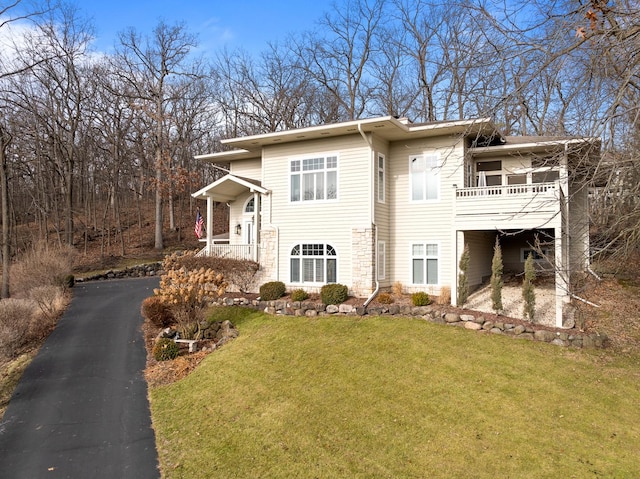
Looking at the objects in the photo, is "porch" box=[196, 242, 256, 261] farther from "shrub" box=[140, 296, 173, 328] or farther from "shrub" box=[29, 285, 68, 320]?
"shrub" box=[29, 285, 68, 320]

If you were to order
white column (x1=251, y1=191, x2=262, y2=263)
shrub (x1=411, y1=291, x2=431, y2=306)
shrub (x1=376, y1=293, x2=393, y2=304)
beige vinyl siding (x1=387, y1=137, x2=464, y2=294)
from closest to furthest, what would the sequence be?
1. shrub (x1=411, y1=291, x2=431, y2=306)
2. shrub (x1=376, y1=293, x2=393, y2=304)
3. beige vinyl siding (x1=387, y1=137, x2=464, y2=294)
4. white column (x1=251, y1=191, x2=262, y2=263)

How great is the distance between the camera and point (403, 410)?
719 cm

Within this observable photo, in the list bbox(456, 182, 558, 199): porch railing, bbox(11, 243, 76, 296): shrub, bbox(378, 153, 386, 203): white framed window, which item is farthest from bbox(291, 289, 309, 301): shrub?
bbox(11, 243, 76, 296): shrub

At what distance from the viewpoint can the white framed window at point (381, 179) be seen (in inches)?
563

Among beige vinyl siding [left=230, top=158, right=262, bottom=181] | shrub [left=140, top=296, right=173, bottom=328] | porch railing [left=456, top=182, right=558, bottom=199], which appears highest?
beige vinyl siding [left=230, top=158, right=262, bottom=181]

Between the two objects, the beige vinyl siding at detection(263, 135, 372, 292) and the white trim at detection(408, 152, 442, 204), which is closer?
the beige vinyl siding at detection(263, 135, 372, 292)

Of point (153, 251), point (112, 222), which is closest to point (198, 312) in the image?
point (153, 251)

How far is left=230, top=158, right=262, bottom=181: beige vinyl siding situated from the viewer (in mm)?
17781

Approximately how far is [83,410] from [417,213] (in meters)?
10.7

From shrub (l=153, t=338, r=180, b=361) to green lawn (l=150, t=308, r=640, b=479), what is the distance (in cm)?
100

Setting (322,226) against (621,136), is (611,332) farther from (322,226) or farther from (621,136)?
(322,226)

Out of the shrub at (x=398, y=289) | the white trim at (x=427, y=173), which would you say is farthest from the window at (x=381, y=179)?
the shrub at (x=398, y=289)

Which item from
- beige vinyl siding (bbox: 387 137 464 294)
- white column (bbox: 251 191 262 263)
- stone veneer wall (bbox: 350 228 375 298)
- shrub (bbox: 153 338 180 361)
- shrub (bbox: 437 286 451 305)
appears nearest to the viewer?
shrub (bbox: 153 338 180 361)

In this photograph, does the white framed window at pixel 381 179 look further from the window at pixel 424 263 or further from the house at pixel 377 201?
the window at pixel 424 263
